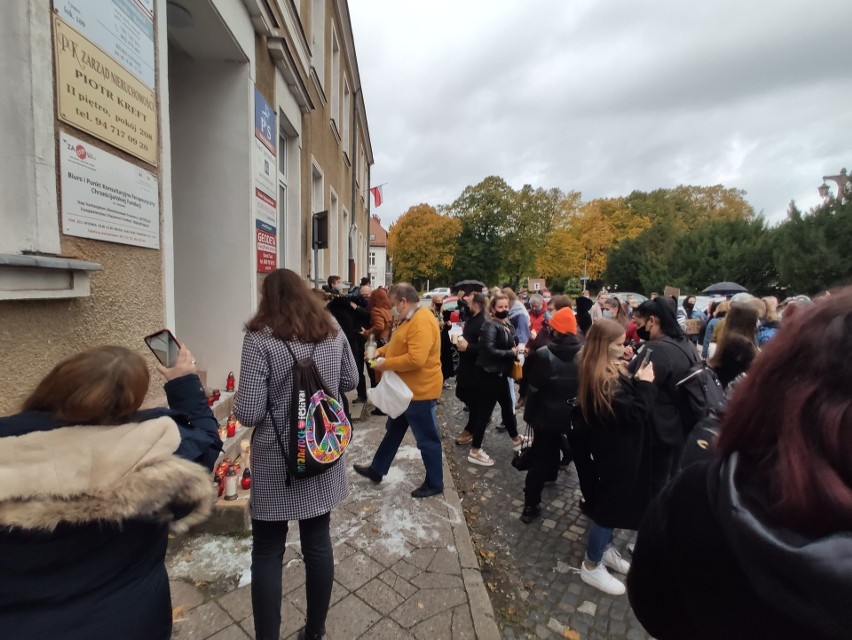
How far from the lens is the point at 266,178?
487cm

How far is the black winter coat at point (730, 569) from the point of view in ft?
2.23

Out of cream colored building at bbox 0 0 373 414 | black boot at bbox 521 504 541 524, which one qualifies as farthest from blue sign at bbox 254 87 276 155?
black boot at bbox 521 504 541 524

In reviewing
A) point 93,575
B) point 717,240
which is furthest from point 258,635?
point 717,240

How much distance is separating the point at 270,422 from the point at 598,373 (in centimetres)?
194

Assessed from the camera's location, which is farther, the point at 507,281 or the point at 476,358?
the point at 507,281

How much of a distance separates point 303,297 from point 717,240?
34840 millimetres

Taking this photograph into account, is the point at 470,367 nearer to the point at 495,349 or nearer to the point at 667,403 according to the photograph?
the point at 495,349

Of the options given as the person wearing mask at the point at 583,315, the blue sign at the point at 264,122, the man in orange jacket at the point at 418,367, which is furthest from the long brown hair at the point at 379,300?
the person wearing mask at the point at 583,315

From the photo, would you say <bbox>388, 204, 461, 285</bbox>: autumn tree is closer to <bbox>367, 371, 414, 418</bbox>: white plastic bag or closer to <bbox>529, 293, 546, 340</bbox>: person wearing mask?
<bbox>529, 293, 546, 340</bbox>: person wearing mask

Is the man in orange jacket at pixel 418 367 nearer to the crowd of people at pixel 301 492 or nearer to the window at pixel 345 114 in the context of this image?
the crowd of people at pixel 301 492

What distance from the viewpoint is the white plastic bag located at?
3.53 m

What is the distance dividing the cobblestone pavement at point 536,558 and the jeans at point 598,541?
20 cm

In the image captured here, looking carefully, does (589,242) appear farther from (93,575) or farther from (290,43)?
(93,575)

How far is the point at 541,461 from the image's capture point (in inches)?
142
